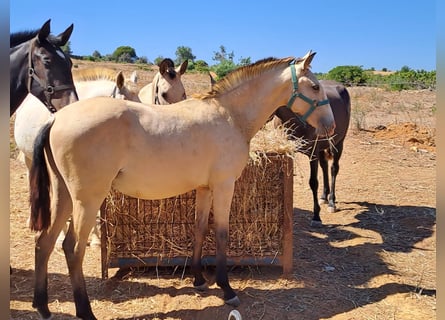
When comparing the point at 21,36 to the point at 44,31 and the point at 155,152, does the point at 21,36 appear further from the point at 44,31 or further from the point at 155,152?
the point at 155,152

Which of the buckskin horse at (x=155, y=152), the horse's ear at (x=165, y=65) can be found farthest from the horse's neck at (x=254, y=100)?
the horse's ear at (x=165, y=65)

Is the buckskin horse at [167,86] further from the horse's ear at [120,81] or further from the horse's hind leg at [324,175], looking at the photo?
the horse's hind leg at [324,175]

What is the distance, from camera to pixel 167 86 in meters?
5.21

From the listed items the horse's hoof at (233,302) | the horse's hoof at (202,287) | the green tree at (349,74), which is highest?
the green tree at (349,74)

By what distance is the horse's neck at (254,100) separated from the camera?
3730mm

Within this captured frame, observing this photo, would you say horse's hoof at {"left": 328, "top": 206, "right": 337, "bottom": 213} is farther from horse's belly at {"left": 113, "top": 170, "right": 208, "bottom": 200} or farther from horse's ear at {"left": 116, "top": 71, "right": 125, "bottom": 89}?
horse's ear at {"left": 116, "top": 71, "right": 125, "bottom": 89}

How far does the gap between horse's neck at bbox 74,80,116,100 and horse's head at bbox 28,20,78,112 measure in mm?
1259

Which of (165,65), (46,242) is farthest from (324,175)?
(46,242)

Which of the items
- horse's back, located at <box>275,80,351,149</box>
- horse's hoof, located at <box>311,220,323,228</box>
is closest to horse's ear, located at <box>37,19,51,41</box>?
horse's back, located at <box>275,80,351,149</box>

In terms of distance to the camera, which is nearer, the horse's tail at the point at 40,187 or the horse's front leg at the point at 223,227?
the horse's tail at the point at 40,187

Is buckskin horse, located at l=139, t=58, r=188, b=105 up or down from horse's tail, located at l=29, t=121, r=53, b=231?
up

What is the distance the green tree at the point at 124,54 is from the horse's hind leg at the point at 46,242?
51.1m

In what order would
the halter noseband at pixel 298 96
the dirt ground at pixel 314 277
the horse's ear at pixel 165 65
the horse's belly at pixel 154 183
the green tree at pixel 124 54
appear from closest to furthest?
the horse's belly at pixel 154 183 < the dirt ground at pixel 314 277 < the halter noseband at pixel 298 96 < the horse's ear at pixel 165 65 < the green tree at pixel 124 54

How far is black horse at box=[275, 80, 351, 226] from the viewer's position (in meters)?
5.73
